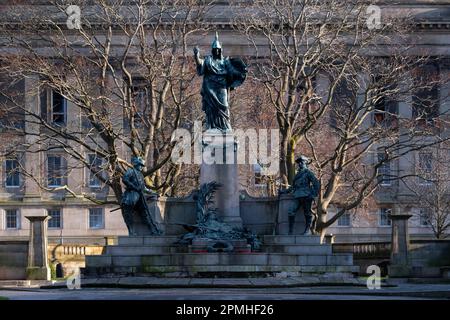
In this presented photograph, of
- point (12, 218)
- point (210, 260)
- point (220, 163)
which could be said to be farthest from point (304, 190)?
point (12, 218)

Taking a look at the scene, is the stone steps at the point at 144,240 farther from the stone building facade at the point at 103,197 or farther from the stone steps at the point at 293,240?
the stone building facade at the point at 103,197

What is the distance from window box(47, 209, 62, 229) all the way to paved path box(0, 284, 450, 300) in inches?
1896

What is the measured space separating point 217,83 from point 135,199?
14.8ft

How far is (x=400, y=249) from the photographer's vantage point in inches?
1574

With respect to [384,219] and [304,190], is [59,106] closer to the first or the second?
[384,219]

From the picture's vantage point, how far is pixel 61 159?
76.2 metres

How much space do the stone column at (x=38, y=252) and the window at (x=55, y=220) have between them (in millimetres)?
38880

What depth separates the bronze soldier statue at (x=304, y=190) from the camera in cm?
3394

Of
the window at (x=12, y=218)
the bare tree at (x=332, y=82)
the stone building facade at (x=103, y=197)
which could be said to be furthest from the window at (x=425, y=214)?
the window at (x=12, y=218)

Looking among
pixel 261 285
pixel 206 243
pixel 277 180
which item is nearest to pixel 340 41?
pixel 277 180

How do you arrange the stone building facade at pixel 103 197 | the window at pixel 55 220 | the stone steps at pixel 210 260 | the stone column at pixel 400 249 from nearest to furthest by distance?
1. the stone steps at pixel 210 260
2. the stone column at pixel 400 249
3. the stone building facade at pixel 103 197
4. the window at pixel 55 220

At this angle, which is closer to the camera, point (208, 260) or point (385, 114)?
point (208, 260)
